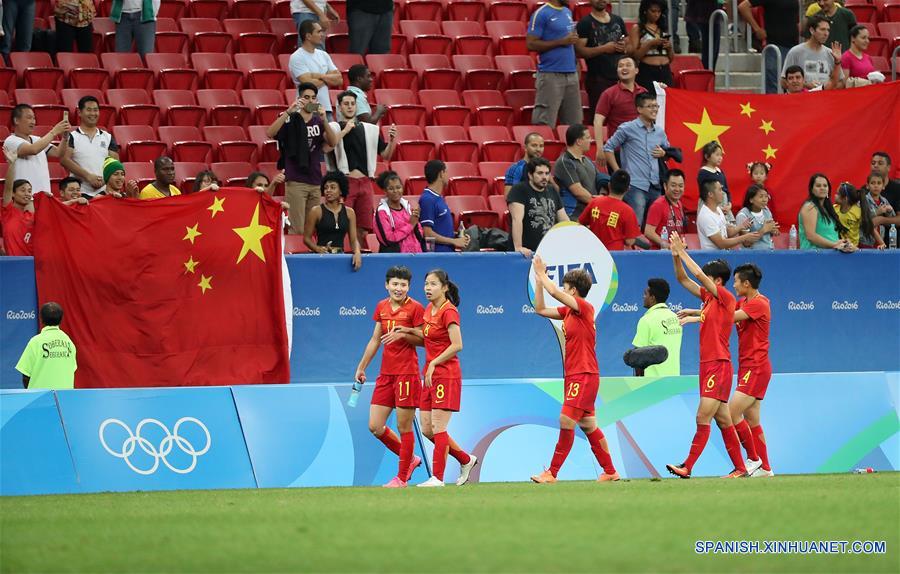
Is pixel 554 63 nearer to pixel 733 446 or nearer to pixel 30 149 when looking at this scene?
pixel 30 149

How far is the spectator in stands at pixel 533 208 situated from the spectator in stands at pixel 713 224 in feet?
6.51

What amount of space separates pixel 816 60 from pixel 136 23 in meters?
9.28

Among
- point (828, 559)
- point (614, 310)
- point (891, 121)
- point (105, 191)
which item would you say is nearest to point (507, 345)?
point (614, 310)

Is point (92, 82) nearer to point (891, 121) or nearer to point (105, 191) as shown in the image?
point (105, 191)

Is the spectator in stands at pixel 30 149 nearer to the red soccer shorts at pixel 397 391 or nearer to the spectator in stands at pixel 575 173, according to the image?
the red soccer shorts at pixel 397 391

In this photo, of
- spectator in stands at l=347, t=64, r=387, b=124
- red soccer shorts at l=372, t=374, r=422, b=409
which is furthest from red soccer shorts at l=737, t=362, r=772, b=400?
spectator in stands at l=347, t=64, r=387, b=124

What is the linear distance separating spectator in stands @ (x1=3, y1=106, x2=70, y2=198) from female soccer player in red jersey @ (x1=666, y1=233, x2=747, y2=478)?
706 centimetres

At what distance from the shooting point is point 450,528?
31.8 feet

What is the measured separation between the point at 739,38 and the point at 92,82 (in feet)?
34.0

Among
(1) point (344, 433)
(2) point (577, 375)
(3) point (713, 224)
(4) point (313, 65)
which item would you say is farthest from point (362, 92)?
(2) point (577, 375)

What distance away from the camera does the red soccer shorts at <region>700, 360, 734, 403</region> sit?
13680 millimetres

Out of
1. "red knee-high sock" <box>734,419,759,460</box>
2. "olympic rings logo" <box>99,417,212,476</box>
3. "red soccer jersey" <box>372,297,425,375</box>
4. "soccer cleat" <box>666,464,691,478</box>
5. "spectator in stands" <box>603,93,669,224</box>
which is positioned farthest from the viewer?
"spectator in stands" <box>603,93,669,224</box>

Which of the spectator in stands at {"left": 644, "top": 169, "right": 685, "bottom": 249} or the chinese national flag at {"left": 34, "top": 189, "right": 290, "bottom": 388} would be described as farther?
the spectator in stands at {"left": 644, "top": 169, "right": 685, "bottom": 249}

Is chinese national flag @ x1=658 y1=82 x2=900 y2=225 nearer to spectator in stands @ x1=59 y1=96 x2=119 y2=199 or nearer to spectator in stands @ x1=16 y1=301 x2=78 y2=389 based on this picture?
spectator in stands @ x1=59 y1=96 x2=119 y2=199
